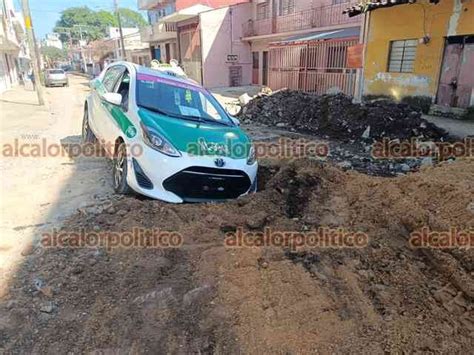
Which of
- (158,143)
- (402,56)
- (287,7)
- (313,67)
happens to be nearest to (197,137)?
(158,143)

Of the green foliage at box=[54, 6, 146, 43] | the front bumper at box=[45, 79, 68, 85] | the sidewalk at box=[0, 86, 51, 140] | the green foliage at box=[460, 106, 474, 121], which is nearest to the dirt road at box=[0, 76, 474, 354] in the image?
the green foliage at box=[460, 106, 474, 121]

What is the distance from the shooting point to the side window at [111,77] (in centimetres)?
632

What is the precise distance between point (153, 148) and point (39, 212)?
5.41ft

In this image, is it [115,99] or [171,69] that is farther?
[171,69]

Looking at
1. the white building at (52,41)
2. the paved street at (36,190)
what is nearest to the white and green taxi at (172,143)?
the paved street at (36,190)

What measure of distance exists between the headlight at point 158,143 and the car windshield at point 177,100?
0.67m

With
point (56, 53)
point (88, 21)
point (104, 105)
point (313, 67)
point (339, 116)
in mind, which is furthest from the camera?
point (56, 53)

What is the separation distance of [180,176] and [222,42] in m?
23.3

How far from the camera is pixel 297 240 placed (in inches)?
153

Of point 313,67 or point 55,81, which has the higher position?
point 313,67

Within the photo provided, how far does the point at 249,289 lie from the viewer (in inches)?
118

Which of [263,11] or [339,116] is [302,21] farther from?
[339,116]

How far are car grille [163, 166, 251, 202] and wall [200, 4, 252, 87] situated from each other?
22286 mm

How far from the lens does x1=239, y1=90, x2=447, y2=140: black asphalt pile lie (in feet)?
31.1
